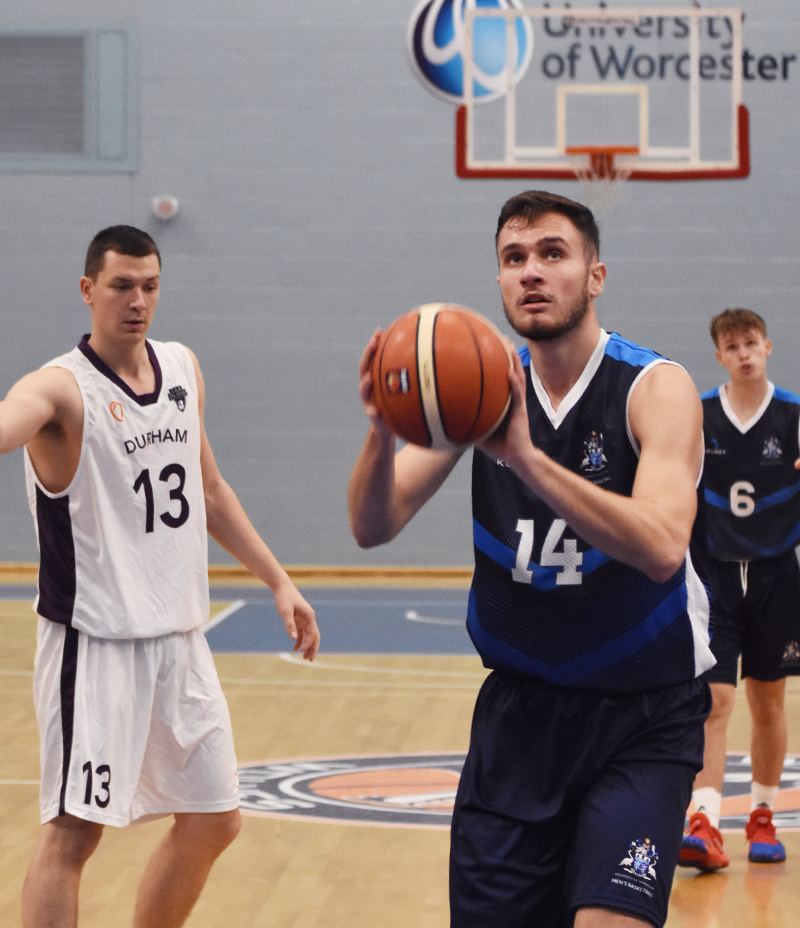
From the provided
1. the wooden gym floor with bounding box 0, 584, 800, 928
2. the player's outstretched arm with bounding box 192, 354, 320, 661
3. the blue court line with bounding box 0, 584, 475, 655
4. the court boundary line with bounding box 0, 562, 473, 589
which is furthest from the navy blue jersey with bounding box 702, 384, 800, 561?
the court boundary line with bounding box 0, 562, 473, 589

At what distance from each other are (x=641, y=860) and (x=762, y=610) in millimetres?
2551

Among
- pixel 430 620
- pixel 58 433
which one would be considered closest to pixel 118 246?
pixel 58 433

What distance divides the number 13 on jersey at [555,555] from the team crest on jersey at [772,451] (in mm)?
2477

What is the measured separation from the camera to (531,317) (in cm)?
240

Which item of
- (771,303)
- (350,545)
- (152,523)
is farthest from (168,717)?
(771,303)

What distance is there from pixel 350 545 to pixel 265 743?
5794 millimetres

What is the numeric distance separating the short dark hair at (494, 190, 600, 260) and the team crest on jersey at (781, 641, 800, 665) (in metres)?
2.53

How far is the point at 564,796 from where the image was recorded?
7.75ft

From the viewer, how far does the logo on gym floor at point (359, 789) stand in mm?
4926

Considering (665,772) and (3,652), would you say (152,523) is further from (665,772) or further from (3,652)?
(3,652)

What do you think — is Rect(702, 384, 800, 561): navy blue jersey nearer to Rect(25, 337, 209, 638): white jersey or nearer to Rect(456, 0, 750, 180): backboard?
Rect(25, 337, 209, 638): white jersey

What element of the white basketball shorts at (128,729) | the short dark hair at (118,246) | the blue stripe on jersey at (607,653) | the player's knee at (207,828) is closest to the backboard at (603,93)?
the short dark hair at (118,246)

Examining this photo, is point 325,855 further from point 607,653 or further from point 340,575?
point 340,575

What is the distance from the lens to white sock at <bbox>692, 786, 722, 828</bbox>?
4312 millimetres
